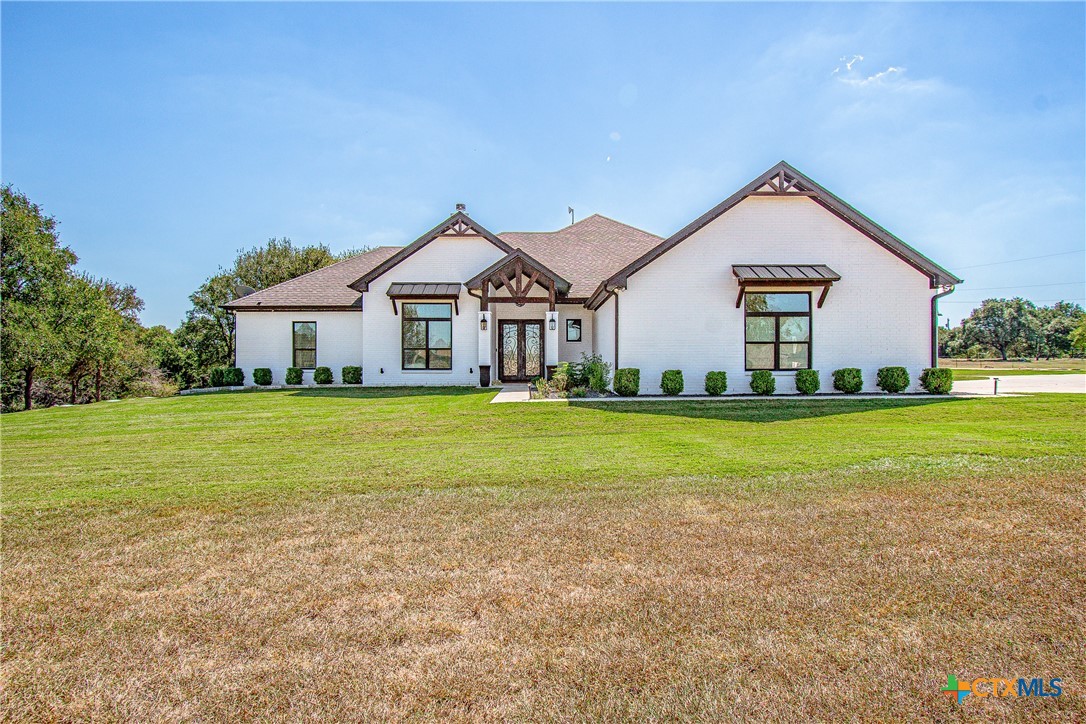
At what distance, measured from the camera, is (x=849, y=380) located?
544 inches

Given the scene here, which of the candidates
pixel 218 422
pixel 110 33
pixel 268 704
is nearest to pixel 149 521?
pixel 268 704

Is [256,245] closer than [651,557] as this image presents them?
No

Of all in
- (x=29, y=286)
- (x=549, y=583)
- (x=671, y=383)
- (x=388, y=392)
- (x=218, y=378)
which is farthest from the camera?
(x=29, y=286)

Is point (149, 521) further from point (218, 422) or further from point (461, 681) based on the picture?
point (218, 422)

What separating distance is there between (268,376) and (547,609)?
19.2 m

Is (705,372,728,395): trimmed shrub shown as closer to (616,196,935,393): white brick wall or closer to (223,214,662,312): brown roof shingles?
(616,196,935,393): white brick wall

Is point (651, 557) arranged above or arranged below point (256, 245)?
below

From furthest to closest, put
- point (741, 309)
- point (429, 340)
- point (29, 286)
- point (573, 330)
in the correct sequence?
point (29, 286) < point (573, 330) < point (429, 340) < point (741, 309)

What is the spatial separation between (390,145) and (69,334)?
52.3 ft

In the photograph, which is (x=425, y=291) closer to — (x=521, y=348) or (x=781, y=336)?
(x=521, y=348)

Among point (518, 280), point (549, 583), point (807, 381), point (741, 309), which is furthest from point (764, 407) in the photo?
point (549, 583)

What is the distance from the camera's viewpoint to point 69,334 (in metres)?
20.2

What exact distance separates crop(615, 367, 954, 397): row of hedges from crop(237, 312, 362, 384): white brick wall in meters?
11.0

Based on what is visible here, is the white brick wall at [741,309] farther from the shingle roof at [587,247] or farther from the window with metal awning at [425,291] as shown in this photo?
the window with metal awning at [425,291]
